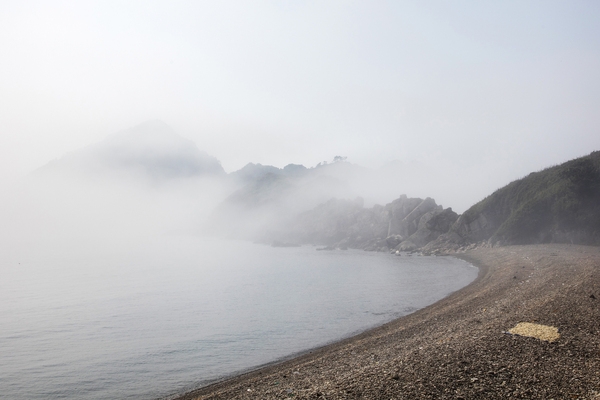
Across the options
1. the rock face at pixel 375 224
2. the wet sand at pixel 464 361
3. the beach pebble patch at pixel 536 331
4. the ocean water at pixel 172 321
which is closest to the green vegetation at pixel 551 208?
the rock face at pixel 375 224

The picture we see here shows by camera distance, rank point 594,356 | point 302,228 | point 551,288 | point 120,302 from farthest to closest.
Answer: point 302,228
point 120,302
point 551,288
point 594,356

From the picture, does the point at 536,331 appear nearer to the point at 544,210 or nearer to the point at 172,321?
the point at 172,321

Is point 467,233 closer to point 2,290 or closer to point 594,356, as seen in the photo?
point 594,356

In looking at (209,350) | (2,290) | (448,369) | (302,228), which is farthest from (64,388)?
(302,228)

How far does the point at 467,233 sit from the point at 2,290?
109 metres

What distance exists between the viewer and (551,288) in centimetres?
2991

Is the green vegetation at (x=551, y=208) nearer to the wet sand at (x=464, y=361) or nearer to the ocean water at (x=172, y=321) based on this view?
the ocean water at (x=172, y=321)

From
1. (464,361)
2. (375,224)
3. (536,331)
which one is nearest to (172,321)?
(464,361)

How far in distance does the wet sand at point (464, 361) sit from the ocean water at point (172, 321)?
489 centimetres

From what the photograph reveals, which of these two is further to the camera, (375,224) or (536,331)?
(375,224)

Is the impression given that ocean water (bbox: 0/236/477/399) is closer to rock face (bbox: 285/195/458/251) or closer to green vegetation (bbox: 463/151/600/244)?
green vegetation (bbox: 463/151/600/244)

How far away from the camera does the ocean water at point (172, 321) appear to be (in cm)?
2347

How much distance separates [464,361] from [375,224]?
133799 mm

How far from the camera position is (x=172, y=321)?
37469 mm
